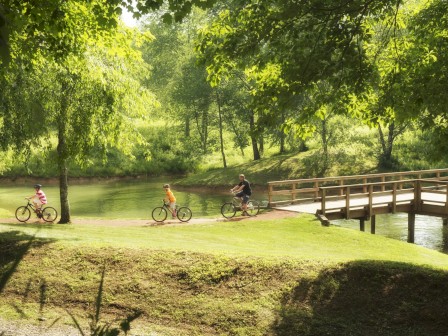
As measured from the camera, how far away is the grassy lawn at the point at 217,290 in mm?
9977

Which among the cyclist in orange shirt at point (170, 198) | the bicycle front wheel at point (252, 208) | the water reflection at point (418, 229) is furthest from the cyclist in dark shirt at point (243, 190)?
the water reflection at point (418, 229)

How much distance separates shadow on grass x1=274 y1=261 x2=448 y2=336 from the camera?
9656 mm

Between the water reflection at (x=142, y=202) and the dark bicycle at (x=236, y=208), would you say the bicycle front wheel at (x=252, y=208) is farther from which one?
the water reflection at (x=142, y=202)

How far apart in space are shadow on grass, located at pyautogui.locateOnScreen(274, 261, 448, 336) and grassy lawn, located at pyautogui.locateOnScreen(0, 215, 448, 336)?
20 mm

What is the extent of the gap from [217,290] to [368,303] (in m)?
3.25

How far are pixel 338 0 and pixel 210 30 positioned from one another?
3312mm

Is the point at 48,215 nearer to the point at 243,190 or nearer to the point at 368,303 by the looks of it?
the point at 243,190

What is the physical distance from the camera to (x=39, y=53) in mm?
16062

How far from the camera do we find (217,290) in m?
11.3

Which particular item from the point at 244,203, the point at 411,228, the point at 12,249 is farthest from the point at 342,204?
the point at 12,249

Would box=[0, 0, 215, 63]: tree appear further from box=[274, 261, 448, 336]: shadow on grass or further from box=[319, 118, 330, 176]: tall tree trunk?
box=[319, 118, 330, 176]: tall tree trunk

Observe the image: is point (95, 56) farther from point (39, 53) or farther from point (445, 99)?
point (445, 99)

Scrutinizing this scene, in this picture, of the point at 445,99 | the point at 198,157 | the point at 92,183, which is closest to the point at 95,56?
the point at 445,99

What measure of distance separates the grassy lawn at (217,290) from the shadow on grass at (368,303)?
20 mm
